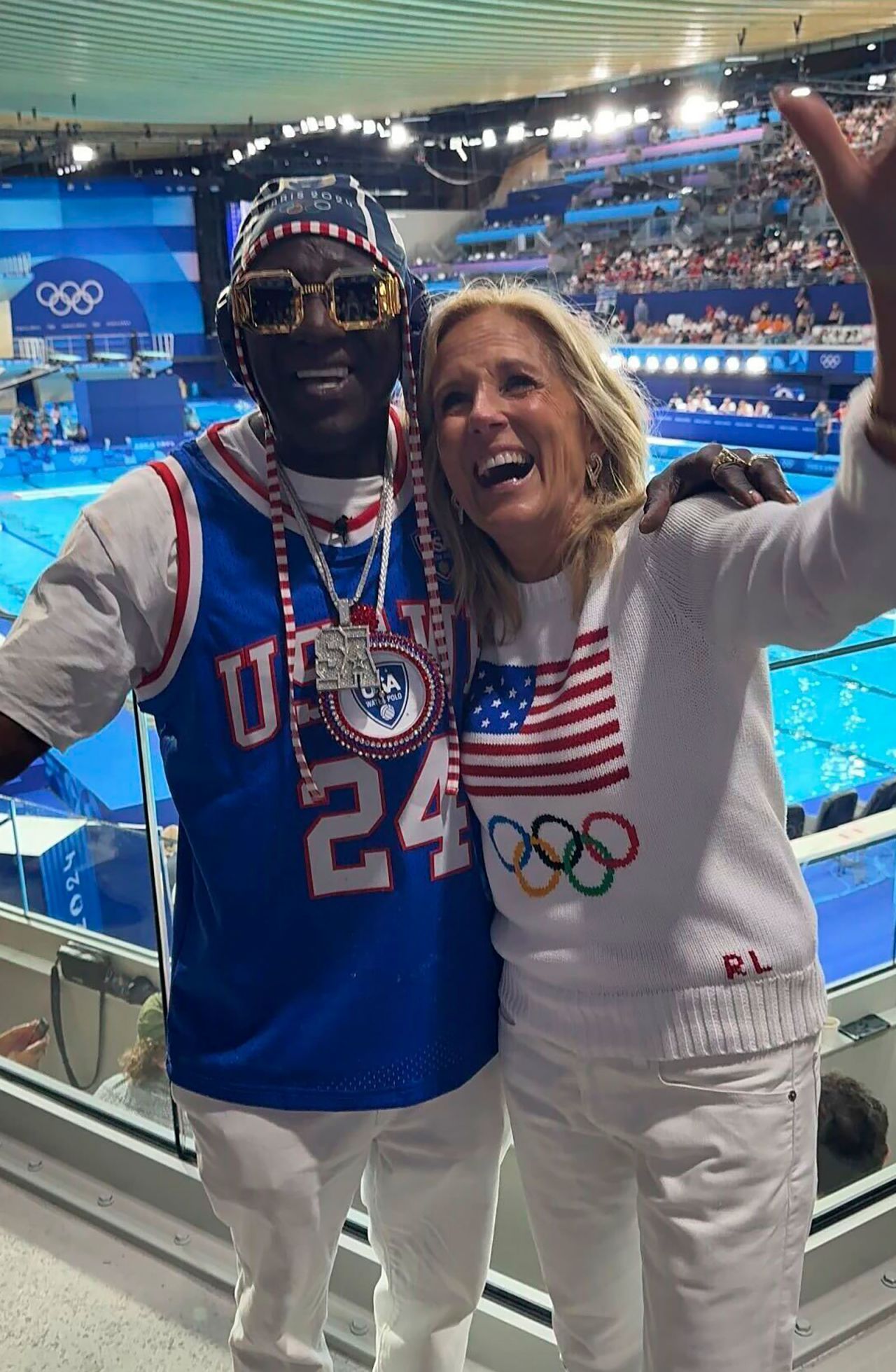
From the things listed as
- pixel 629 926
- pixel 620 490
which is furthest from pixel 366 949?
pixel 620 490

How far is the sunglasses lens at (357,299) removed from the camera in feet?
3.65

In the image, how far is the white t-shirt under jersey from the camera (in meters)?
1.07

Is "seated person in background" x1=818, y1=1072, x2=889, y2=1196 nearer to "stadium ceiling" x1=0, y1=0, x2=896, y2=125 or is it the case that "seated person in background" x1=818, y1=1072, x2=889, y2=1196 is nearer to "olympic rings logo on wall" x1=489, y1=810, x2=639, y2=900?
"olympic rings logo on wall" x1=489, y1=810, x2=639, y2=900

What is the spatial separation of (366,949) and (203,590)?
38 cm

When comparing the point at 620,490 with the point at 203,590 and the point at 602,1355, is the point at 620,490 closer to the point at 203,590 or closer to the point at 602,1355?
the point at 203,590

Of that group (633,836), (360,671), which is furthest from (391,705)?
→ (633,836)

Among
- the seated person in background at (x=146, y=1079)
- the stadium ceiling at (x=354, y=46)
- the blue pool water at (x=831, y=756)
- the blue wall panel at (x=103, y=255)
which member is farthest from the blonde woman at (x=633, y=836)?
the blue wall panel at (x=103, y=255)

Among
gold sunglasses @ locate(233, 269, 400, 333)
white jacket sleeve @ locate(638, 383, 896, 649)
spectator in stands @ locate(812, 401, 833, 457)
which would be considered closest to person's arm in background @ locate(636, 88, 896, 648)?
white jacket sleeve @ locate(638, 383, 896, 649)

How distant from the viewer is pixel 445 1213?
1.30m

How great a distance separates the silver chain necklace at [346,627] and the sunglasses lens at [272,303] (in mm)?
138

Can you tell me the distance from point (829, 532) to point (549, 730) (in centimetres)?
33

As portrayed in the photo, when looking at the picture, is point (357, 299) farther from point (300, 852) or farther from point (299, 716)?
point (300, 852)

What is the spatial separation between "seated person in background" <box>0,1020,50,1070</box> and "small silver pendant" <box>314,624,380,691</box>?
141cm

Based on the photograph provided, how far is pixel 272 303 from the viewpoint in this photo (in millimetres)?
1107
